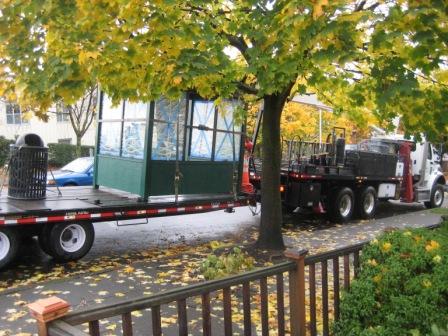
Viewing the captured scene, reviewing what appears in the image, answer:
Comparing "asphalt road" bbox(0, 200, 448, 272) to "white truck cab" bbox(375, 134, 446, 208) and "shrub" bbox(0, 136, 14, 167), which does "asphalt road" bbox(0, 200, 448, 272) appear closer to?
"white truck cab" bbox(375, 134, 446, 208)

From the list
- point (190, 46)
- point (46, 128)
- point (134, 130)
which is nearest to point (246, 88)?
point (134, 130)

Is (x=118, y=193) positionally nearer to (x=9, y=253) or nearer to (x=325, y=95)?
(x=9, y=253)

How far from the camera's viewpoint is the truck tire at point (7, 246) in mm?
7586

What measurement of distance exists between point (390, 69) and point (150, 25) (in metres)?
2.39

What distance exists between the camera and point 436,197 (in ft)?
59.6

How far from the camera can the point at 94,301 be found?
5879mm

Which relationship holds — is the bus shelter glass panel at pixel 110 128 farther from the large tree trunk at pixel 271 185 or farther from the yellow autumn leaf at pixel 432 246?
the yellow autumn leaf at pixel 432 246

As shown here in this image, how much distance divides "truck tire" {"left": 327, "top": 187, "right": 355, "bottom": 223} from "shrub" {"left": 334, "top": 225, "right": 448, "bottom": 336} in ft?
31.9

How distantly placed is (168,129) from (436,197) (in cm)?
1232

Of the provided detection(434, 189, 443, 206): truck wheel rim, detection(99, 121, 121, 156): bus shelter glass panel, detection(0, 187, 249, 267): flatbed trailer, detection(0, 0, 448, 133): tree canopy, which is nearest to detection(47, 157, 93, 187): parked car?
detection(99, 121, 121, 156): bus shelter glass panel

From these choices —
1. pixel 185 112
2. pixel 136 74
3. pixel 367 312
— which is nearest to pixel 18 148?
pixel 185 112

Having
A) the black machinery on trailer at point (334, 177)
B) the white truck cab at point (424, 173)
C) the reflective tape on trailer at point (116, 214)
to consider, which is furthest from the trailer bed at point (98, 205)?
the white truck cab at point (424, 173)

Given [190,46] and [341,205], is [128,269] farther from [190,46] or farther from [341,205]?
[341,205]

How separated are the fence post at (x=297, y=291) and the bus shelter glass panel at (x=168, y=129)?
6246 mm
